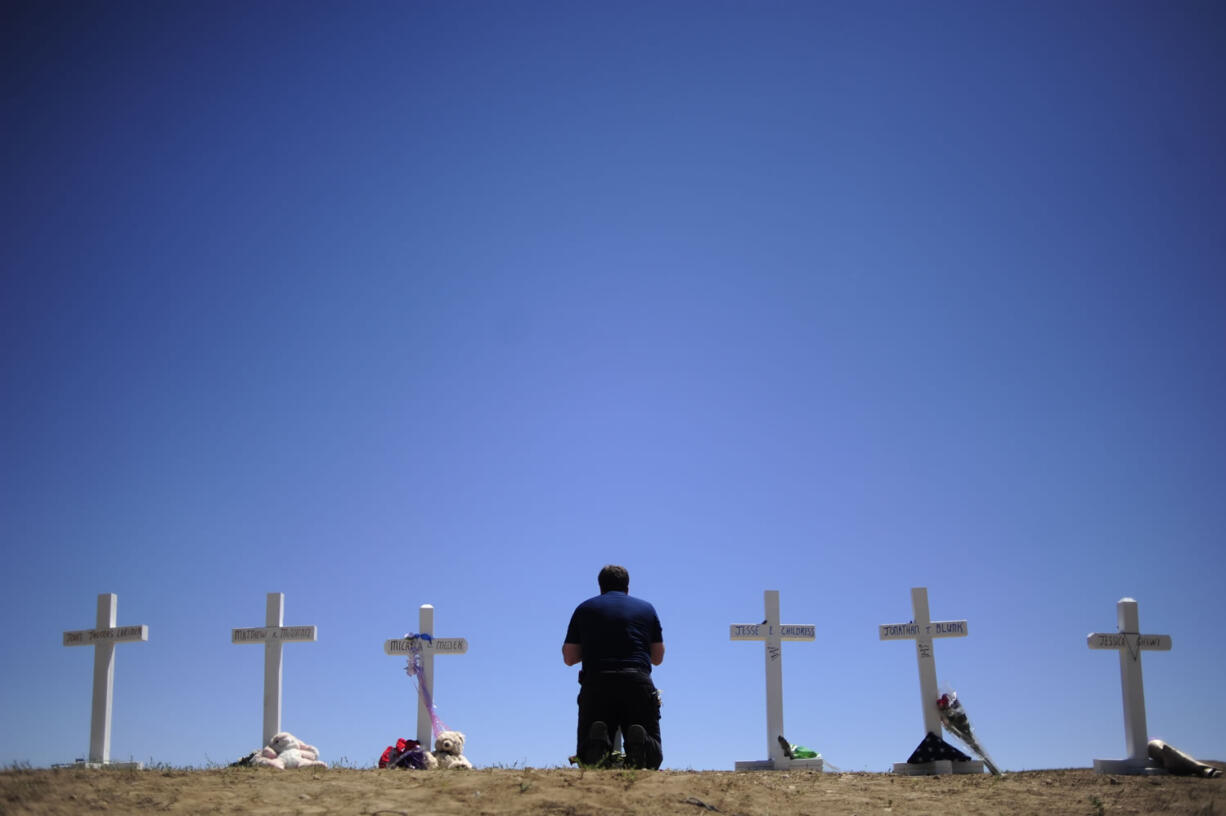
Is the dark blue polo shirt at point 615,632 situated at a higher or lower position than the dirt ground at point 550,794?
higher

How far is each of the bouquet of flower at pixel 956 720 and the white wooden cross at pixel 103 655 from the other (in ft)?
34.7

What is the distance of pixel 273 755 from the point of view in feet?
36.9

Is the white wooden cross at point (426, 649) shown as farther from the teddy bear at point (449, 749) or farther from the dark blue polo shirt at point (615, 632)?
the dark blue polo shirt at point (615, 632)

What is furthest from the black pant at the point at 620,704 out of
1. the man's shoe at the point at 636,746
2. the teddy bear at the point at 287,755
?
the teddy bear at the point at 287,755

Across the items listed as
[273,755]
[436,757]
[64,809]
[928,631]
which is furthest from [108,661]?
[928,631]

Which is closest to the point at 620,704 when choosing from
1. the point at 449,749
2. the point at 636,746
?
the point at 636,746

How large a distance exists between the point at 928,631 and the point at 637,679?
5.66 meters

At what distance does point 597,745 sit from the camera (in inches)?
388

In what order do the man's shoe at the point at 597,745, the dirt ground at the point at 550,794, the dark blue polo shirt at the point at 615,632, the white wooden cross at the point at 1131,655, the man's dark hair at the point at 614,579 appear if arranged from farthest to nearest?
1. the white wooden cross at the point at 1131,655
2. the man's dark hair at the point at 614,579
3. the dark blue polo shirt at the point at 615,632
4. the man's shoe at the point at 597,745
5. the dirt ground at the point at 550,794

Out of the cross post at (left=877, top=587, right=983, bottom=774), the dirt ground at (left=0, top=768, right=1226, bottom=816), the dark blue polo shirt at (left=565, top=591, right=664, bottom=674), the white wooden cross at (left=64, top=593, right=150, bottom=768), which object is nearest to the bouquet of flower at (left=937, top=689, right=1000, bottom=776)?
the cross post at (left=877, top=587, right=983, bottom=774)

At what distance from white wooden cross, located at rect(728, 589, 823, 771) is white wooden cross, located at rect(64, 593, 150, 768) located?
820 cm

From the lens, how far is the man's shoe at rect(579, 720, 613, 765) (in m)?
9.80

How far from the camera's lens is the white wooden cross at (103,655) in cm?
1395

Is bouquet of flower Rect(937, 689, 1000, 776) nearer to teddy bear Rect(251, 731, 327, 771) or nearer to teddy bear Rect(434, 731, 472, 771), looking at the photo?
teddy bear Rect(434, 731, 472, 771)
